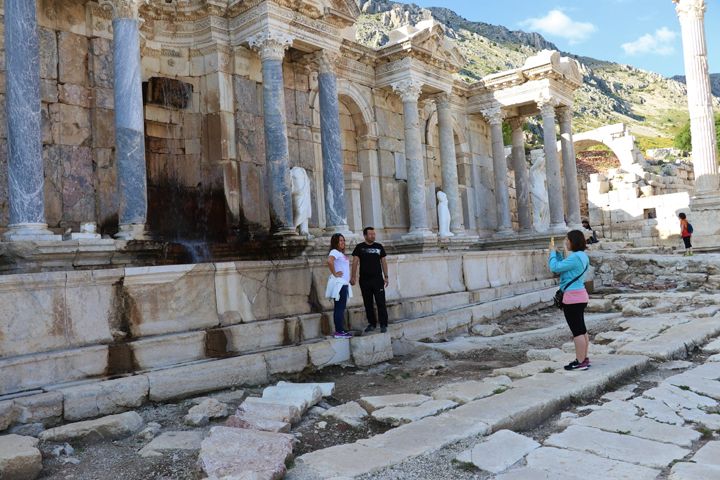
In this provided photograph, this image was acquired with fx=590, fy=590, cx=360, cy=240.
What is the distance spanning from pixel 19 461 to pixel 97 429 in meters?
0.89

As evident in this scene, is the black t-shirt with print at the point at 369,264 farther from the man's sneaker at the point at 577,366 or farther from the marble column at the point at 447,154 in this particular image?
the marble column at the point at 447,154

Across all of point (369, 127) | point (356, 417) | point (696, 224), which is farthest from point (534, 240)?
point (356, 417)

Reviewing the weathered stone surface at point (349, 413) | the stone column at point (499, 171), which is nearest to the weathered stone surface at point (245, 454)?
the weathered stone surface at point (349, 413)

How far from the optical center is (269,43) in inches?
477

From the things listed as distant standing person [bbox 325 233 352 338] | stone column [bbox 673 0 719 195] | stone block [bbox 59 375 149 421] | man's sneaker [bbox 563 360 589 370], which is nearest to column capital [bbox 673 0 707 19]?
stone column [bbox 673 0 719 195]

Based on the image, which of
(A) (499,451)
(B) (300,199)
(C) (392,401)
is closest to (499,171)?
(B) (300,199)

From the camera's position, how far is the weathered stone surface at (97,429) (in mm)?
4746

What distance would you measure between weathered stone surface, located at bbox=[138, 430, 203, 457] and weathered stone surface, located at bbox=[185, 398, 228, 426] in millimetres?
275

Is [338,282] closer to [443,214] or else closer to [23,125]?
[23,125]

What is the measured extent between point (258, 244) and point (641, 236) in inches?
849

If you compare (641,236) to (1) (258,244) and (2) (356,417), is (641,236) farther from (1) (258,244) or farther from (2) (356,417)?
(2) (356,417)

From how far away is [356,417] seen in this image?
512 centimetres

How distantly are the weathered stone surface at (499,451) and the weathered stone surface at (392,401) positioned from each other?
1168 mm

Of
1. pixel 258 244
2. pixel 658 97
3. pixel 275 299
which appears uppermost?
pixel 658 97
